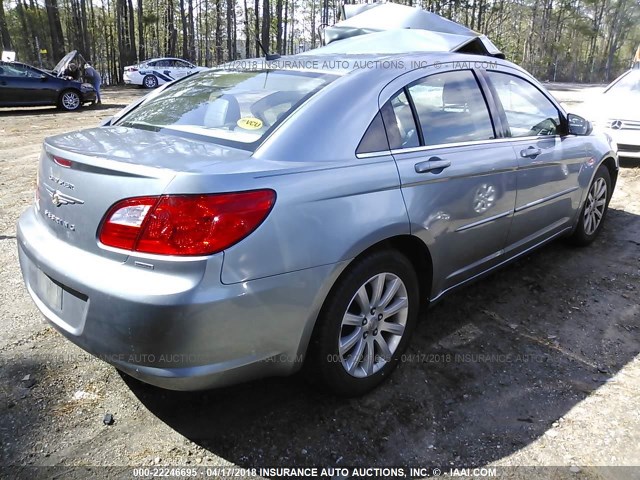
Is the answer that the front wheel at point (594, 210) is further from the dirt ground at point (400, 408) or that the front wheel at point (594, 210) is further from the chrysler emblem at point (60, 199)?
the chrysler emblem at point (60, 199)

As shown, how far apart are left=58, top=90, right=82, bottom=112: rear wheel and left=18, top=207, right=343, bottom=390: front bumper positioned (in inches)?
571

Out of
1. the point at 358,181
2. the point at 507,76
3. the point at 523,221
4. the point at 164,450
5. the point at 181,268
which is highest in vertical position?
the point at 507,76

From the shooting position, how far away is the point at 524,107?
3678 millimetres

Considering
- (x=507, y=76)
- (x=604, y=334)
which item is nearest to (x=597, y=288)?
(x=604, y=334)

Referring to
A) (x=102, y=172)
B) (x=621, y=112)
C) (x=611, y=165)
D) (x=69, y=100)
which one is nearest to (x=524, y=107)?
(x=611, y=165)

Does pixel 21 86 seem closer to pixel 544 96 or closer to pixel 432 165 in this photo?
pixel 544 96

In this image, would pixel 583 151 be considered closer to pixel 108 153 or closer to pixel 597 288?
pixel 597 288

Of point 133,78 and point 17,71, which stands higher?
point 17,71

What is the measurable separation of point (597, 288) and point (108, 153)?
140 inches

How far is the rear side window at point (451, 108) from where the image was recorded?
109 inches

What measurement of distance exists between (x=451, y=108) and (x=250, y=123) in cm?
124

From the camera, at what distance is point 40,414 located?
7.74 feet

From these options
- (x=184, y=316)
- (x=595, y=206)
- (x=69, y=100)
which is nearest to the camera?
(x=184, y=316)

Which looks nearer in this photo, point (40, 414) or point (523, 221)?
point (40, 414)
